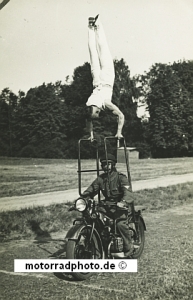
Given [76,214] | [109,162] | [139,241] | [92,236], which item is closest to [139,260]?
[139,241]

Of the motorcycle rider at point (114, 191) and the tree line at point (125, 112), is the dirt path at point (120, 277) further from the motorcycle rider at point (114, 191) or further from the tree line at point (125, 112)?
the tree line at point (125, 112)

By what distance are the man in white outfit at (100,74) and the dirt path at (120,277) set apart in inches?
50.8

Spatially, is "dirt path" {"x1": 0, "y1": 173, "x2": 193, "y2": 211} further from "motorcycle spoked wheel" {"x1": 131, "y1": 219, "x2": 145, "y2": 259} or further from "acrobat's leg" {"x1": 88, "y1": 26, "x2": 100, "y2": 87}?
"acrobat's leg" {"x1": 88, "y1": 26, "x2": 100, "y2": 87}

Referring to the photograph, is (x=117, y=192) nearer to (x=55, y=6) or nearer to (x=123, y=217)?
(x=123, y=217)

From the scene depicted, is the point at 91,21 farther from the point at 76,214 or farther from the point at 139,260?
the point at 139,260

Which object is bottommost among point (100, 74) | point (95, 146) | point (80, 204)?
point (80, 204)

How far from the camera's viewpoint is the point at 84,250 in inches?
138

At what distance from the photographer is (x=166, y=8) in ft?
13.5

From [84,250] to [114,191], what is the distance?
2.00ft

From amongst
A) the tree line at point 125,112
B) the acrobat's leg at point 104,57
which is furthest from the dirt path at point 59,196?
the acrobat's leg at point 104,57

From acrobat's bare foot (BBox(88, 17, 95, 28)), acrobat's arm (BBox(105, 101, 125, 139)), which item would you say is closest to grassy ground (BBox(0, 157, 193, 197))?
acrobat's arm (BBox(105, 101, 125, 139))

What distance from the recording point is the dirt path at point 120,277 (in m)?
3.46

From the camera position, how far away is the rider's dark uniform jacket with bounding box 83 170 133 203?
3641mm

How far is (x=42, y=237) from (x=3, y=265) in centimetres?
73
